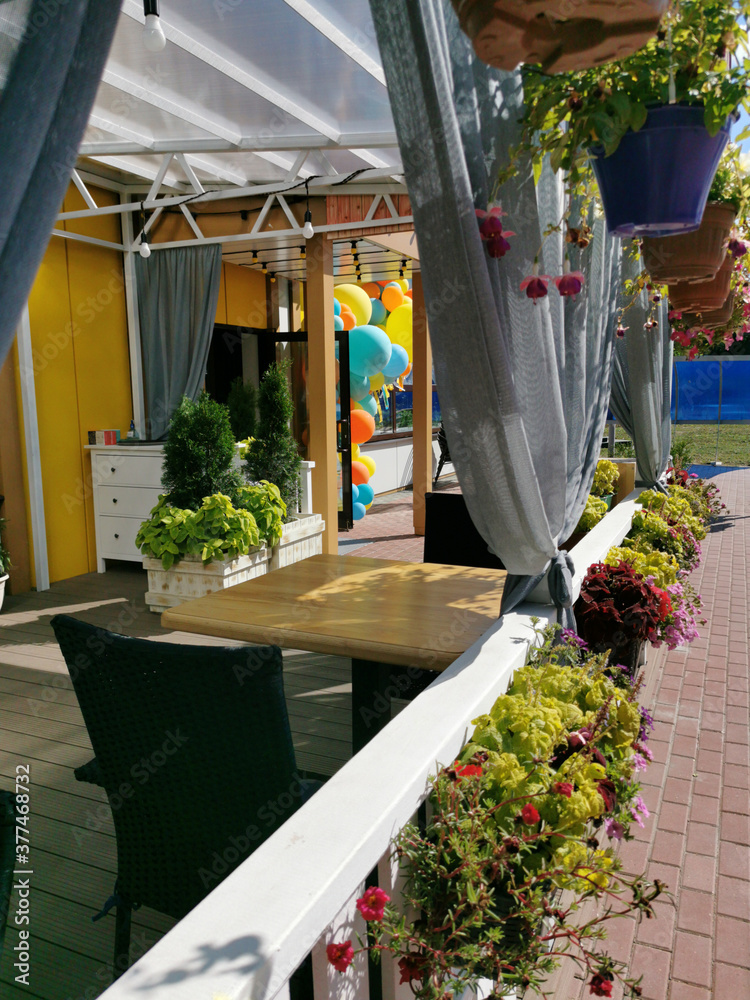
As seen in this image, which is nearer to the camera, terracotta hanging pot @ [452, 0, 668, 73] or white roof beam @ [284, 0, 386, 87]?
terracotta hanging pot @ [452, 0, 668, 73]

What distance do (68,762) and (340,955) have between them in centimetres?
239

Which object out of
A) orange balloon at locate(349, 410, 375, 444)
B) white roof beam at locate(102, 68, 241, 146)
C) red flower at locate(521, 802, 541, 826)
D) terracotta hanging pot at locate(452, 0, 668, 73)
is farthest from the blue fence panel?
terracotta hanging pot at locate(452, 0, 668, 73)

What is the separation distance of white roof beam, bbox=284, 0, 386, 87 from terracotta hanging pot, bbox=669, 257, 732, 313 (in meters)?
1.80

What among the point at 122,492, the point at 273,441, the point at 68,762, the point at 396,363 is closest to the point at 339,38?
the point at 273,441

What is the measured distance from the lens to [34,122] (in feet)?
2.56

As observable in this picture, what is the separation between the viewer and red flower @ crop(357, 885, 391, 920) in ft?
3.42

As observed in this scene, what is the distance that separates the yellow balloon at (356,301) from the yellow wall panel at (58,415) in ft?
11.6

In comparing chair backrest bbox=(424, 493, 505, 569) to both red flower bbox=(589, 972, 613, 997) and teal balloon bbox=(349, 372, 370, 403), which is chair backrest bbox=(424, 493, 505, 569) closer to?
red flower bbox=(589, 972, 613, 997)

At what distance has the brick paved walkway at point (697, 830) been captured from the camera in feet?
6.33

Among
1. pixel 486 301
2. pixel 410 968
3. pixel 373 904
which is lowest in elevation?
pixel 410 968

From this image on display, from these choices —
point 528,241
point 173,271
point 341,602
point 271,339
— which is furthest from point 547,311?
point 271,339

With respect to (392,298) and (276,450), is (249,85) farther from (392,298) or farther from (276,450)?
(392,298)

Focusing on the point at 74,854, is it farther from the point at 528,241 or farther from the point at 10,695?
the point at 528,241

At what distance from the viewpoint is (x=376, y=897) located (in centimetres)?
105
